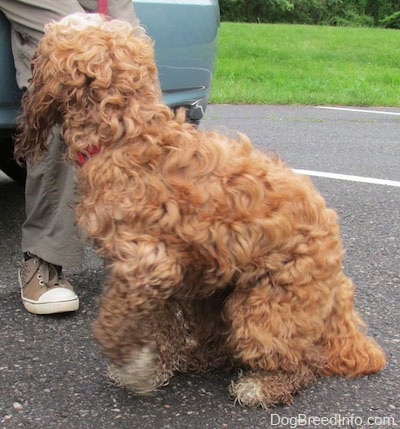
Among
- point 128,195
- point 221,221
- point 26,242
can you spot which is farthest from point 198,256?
point 26,242

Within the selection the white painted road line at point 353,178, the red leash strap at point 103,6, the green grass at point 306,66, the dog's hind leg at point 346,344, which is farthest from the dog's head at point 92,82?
the green grass at point 306,66

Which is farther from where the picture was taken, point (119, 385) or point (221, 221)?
point (119, 385)

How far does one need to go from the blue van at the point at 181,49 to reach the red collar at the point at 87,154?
97cm

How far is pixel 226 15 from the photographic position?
1302 inches

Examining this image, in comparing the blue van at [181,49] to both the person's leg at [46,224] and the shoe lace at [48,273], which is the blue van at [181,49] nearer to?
the person's leg at [46,224]

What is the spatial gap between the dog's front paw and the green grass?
7487 millimetres

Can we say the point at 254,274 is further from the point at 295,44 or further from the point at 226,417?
the point at 295,44

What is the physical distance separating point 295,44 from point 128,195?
1536 cm

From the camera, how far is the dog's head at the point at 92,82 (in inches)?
97.2

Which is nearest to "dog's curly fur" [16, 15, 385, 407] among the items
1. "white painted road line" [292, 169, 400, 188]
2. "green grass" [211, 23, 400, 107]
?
"white painted road line" [292, 169, 400, 188]

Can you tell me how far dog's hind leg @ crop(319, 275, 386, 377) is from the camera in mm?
2688

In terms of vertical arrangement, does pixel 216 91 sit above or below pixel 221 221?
below

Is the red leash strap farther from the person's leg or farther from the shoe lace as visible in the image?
the shoe lace

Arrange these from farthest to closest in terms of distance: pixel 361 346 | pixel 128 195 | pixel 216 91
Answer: pixel 216 91 < pixel 361 346 < pixel 128 195
